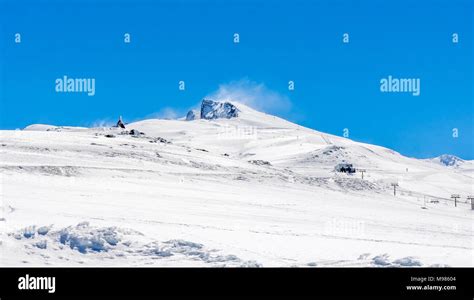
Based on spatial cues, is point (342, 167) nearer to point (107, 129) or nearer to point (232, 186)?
point (107, 129)

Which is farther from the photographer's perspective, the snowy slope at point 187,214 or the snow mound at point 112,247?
the snowy slope at point 187,214

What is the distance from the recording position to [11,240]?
22.0 metres

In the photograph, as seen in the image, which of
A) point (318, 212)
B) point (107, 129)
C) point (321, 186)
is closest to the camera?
point (318, 212)

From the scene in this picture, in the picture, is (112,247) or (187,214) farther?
(187,214)

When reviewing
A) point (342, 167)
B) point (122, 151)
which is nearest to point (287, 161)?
point (342, 167)

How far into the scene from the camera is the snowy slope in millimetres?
22094

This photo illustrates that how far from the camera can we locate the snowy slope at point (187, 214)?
22.1 metres

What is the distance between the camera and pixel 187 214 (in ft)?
114

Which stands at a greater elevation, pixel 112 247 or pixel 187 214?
pixel 187 214

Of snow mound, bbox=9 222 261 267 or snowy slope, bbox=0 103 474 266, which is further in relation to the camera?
snowy slope, bbox=0 103 474 266

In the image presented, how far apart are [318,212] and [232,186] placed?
626 inches
